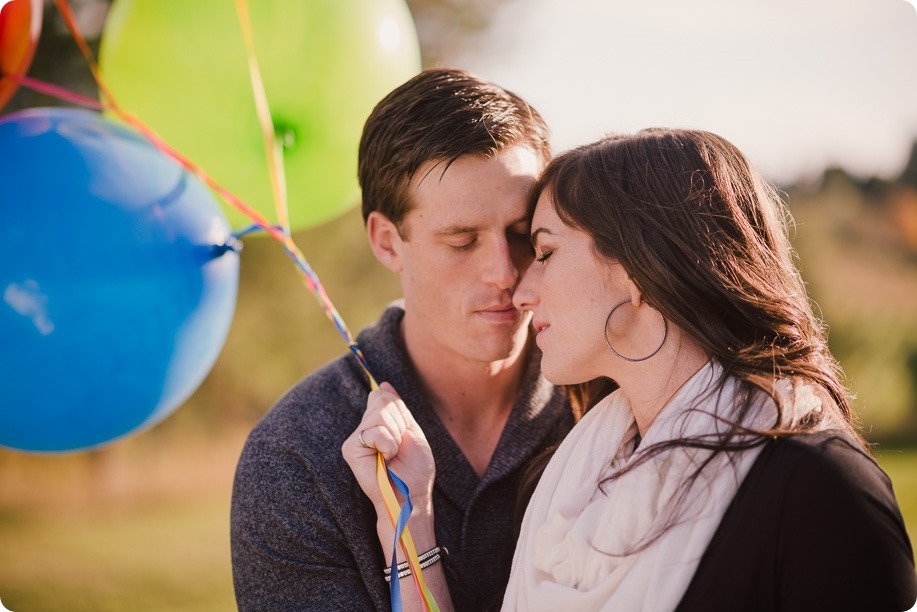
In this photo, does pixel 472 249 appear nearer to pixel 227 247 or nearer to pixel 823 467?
pixel 227 247

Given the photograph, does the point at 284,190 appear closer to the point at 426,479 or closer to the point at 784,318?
the point at 426,479

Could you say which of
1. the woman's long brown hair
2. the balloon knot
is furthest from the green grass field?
the woman's long brown hair

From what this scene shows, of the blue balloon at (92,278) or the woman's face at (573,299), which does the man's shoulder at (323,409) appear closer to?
the blue balloon at (92,278)

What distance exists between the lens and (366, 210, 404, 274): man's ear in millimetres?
2801

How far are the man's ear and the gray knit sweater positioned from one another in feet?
0.81

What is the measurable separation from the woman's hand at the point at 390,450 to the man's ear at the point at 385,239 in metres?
Answer: 0.56

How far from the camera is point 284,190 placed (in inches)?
107

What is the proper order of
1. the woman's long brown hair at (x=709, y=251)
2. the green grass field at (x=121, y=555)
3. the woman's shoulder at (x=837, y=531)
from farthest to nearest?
1. the green grass field at (x=121, y=555)
2. the woman's long brown hair at (x=709, y=251)
3. the woman's shoulder at (x=837, y=531)

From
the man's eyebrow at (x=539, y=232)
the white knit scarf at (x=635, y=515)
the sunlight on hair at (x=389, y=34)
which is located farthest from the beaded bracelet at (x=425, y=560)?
the sunlight on hair at (x=389, y=34)

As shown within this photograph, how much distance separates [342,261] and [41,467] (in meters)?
3.26

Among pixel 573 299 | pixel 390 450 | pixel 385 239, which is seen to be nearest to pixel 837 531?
pixel 573 299

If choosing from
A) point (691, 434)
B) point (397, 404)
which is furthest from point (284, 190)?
point (691, 434)

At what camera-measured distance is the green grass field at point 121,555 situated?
6711 mm

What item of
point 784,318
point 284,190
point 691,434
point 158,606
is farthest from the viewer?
point 158,606
